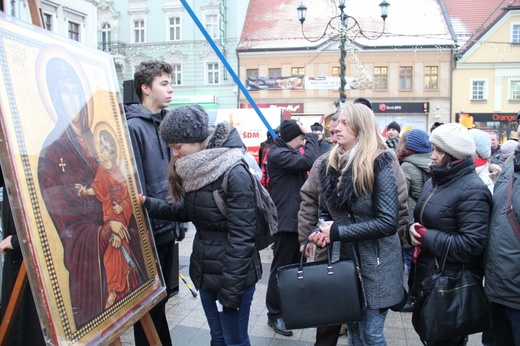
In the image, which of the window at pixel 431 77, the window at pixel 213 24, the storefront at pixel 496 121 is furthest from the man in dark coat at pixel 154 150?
the window at pixel 213 24

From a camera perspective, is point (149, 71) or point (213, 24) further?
point (213, 24)

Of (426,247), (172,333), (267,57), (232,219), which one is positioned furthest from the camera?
(267,57)

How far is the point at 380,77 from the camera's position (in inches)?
1161

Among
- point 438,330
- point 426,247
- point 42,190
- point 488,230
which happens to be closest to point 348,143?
point 426,247

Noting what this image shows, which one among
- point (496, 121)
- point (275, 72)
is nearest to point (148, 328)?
point (275, 72)

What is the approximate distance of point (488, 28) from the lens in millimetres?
28266

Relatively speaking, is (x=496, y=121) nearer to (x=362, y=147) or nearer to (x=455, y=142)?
(x=455, y=142)

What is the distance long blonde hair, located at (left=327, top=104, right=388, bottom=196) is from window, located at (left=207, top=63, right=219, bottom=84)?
29.2m

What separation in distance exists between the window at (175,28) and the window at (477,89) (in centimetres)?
2006

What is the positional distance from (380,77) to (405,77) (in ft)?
5.40

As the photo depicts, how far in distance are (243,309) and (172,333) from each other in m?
1.57

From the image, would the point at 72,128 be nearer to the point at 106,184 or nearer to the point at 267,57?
the point at 106,184

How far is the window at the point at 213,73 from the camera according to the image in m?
31.0

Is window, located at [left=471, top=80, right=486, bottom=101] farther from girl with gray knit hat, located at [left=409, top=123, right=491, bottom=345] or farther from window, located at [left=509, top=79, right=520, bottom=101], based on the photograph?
girl with gray knit hat, located at [left=409, top=123, right=491, bottom=345]
